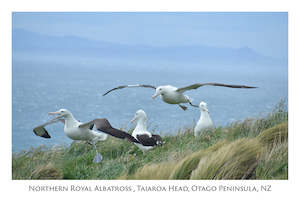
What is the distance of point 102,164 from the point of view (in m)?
5.39

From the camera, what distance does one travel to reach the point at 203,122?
588cm

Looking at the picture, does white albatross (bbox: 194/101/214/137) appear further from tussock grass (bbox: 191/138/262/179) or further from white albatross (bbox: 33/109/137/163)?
white albatross (bbox: 33/109/137/163)

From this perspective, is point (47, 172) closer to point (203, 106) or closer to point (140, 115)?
point (140, 115)

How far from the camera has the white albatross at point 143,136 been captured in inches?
217

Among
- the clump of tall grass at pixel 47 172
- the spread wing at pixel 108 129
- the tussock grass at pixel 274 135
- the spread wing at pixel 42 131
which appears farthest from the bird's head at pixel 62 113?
the tussock grass at pixel 274 135

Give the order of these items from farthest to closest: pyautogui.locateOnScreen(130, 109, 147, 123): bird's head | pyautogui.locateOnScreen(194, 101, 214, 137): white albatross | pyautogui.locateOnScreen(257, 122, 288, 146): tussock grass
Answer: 1. pyautogui.locateOnScreen(194, 101, 214, 137): white albatross
2. pyautogui.locateOnScreen(130, 109, 147, 123): bird's head
3. pyautogui.locateOnScreen(257, 122, 288, 146): tussock grass

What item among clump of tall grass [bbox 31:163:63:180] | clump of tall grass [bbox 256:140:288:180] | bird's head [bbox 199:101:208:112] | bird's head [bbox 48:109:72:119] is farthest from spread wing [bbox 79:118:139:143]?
clump of tall grass [bbox 256:140:288:180]

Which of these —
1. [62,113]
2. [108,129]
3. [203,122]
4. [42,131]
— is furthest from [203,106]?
[42,131]

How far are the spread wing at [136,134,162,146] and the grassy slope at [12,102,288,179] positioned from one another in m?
0.10

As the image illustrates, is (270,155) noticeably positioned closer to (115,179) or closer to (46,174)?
(115,179)

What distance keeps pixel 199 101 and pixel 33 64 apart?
2337 mm

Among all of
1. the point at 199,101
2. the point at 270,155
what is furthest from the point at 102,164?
the point at 270,155

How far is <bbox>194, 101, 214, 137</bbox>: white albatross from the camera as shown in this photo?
586 centimetres

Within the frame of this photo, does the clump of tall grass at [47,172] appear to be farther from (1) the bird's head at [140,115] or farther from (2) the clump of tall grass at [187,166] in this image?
(2) the clump of tall grass at [187,166]
